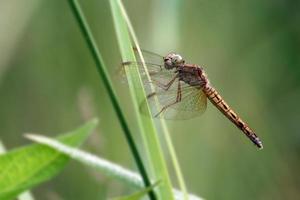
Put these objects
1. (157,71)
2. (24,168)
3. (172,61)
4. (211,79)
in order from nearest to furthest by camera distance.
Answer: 1. (24,168)
2. (157,71)
3. (172,61)
4. (211,79)

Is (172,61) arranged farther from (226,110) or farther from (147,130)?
(147,130)

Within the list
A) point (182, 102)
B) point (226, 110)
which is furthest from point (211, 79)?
point (182, 102)

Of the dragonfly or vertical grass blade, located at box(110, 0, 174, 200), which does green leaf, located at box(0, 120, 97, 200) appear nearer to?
vertical grass blade, located at box(110, 0, 174, 200)

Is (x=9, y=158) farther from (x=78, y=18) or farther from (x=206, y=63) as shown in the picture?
(x=206, y=63)

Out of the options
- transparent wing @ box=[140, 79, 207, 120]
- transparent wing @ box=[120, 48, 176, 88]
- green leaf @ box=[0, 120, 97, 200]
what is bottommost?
green leaf @ box=[0, 120, 97, 200]

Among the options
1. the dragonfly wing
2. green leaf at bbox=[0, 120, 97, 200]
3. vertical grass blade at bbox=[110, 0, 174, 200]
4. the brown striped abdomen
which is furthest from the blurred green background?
green leaf at bbox=[0, 120, 97, 200]

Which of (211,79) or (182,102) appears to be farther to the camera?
(211,79)

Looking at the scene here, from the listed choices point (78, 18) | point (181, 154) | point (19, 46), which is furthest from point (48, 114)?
point (78, 18)
